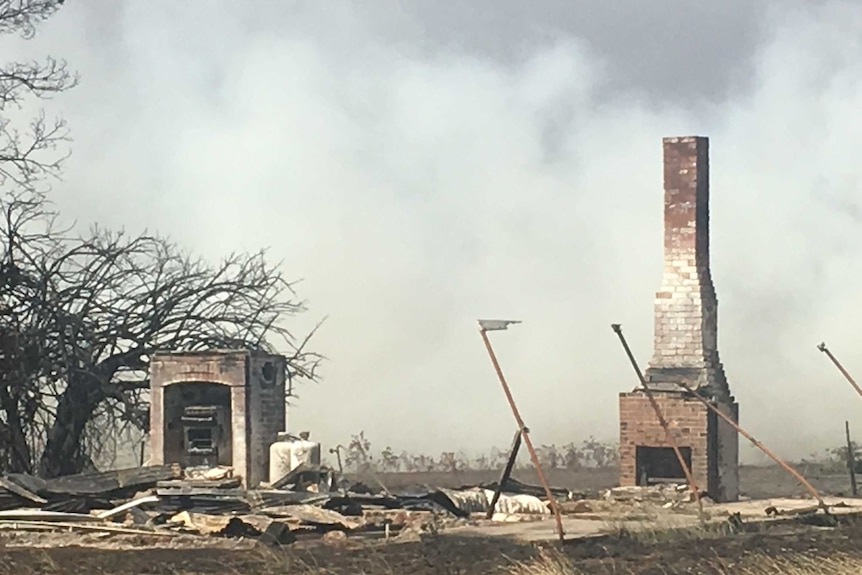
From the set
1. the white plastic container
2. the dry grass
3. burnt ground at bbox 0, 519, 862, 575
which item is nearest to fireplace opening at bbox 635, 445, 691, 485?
the white plastic container

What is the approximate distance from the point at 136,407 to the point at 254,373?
147 inches

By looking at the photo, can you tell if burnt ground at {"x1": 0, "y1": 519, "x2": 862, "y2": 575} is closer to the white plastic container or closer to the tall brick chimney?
the white plastic container

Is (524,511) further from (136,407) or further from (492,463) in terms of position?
(492,463)

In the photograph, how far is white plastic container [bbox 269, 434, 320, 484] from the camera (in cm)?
2102

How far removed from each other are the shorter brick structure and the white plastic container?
0.81ft

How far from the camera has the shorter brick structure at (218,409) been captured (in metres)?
21.2

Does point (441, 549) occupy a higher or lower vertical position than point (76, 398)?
lower

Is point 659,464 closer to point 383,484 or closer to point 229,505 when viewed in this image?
point 383,484

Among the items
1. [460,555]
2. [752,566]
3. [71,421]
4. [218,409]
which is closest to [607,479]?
[71,421]

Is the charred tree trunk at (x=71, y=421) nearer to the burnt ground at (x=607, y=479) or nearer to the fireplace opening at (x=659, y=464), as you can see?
the burnt ground at (x=607, y=479)

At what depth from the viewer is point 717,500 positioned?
23328 millimetres

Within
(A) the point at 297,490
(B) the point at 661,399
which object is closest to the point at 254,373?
(A) the point at 297,490

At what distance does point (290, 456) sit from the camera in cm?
2111

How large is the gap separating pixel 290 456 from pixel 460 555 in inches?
274
